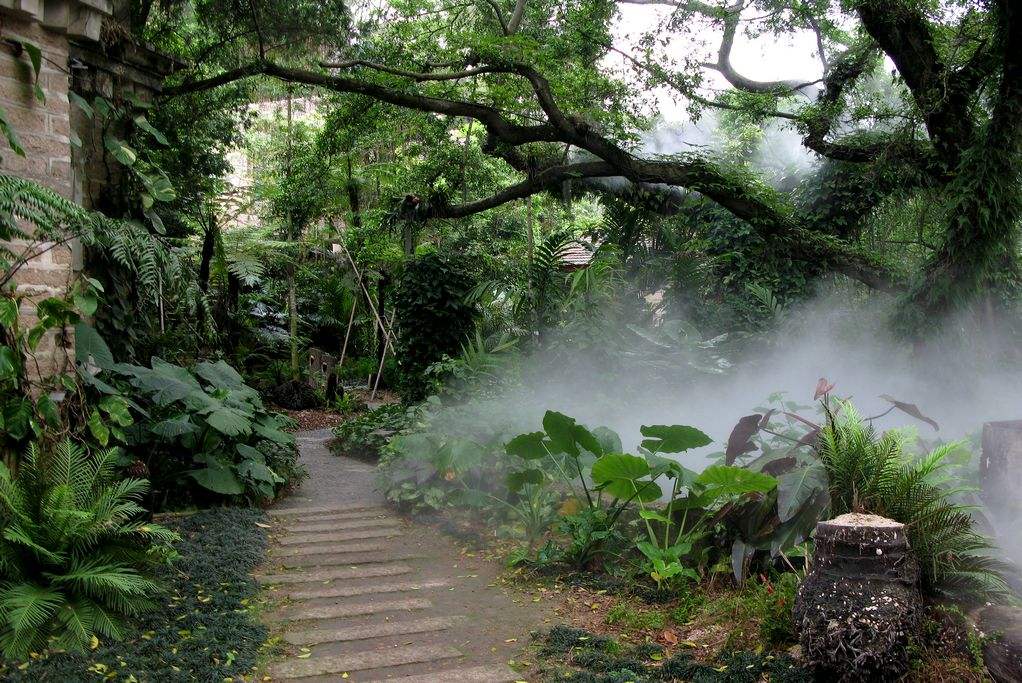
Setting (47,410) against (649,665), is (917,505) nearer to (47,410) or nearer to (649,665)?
(649,665)

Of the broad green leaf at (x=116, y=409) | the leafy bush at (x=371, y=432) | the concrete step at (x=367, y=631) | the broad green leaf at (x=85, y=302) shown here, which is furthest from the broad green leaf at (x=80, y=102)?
the leafy bush at (x=371, y=432)

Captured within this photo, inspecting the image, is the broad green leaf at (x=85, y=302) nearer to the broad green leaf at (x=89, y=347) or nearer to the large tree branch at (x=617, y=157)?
the broad green leaf at (x=89, y=347)

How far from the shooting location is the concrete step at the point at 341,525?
5961 millimetres

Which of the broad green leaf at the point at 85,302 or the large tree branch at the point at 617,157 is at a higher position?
the large tree branch at the point at 617,157

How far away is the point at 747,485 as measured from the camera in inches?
169

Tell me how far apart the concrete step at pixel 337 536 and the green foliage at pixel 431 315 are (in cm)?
410

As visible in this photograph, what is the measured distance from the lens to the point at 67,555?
155 inches

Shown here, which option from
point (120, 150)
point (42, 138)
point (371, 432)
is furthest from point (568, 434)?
point (371, 432)

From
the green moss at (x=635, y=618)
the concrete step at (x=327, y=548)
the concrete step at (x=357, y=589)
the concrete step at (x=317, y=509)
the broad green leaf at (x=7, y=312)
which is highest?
the broad green leaf at (x=7, y=312)

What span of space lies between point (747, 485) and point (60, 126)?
4600 mm

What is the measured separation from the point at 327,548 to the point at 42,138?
3125 mm

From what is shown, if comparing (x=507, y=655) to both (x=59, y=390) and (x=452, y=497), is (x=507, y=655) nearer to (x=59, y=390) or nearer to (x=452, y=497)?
(x=452, y=497)

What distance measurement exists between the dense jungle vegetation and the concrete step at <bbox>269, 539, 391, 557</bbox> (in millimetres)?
223

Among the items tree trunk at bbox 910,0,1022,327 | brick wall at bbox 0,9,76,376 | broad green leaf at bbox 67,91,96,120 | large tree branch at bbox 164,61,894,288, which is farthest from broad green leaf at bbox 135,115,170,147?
tree trunk at bbox 910,0,1022,327
